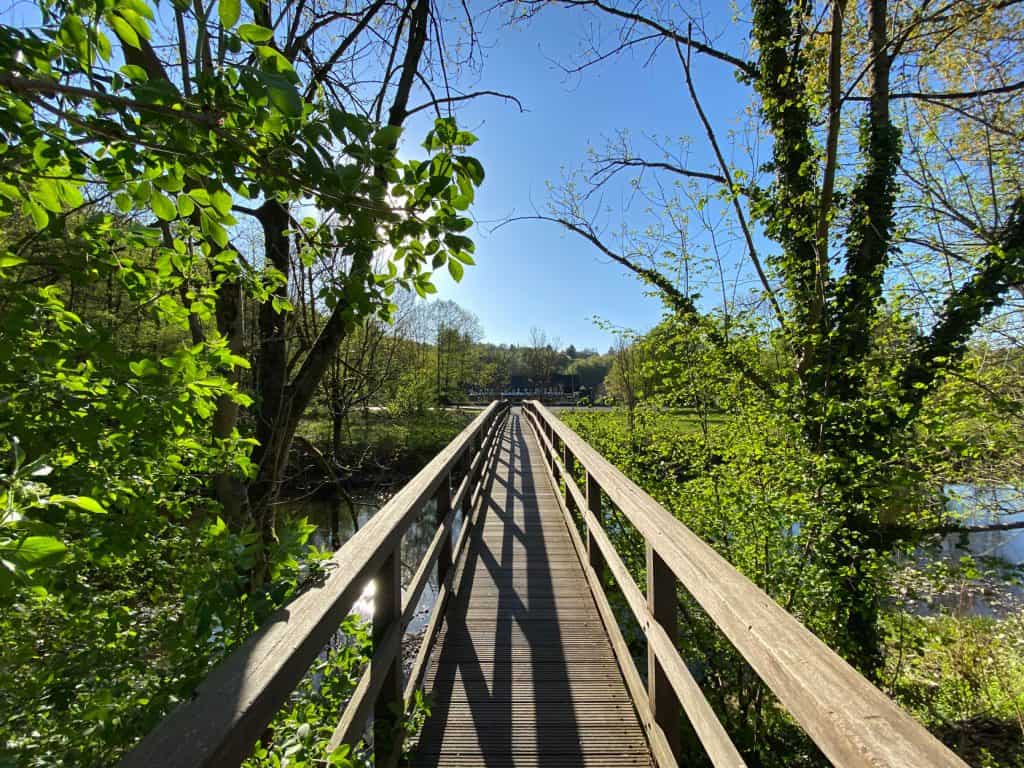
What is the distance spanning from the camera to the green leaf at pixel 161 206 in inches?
46.4

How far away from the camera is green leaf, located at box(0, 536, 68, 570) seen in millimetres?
621

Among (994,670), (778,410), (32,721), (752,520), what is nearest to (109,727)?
(32,721)

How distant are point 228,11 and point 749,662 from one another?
5.22 ft

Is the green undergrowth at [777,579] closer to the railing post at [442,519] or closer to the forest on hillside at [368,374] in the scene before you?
the forest on hillside at [368,374]

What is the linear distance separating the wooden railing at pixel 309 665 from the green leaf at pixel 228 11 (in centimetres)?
116

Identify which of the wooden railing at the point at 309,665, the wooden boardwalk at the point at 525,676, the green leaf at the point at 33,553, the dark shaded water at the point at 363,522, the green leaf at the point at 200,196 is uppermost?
the green leaf at the point at 200,196

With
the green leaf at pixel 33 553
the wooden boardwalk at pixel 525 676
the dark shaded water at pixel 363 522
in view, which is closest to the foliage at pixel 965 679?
the wooden boardwalk at pixel 525 676

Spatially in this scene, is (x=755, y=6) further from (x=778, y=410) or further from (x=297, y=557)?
(x=297, y=557)

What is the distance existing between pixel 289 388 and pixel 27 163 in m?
2.35

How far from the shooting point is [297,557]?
3.91 feet

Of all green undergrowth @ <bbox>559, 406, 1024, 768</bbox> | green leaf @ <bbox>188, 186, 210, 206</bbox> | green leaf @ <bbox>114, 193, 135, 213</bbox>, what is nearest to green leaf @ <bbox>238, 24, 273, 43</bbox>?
green leaf @ <bbox>188, 186, 210, 206</bbox>

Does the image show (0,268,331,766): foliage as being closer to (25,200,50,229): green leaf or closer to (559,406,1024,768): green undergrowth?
(25,200,50,229): green leaf

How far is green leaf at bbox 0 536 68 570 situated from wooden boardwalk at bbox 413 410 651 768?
1708 millimetres

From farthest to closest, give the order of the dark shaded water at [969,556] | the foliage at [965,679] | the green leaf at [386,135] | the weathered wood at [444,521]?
the foliage at [965,679] → the dark shaded water at [969,556] → the weathered wood at [444,521] → the green leaf at [386,135]
